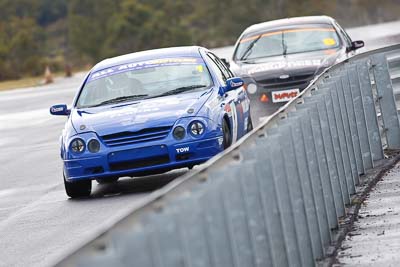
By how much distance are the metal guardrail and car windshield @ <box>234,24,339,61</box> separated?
863 cm

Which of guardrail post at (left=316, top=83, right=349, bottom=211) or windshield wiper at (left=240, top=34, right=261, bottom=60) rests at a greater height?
windshield wiper at (left=240, top=34, right=261, bottom=60)

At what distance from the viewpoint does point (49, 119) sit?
2919 cm

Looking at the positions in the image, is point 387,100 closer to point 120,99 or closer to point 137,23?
point 120,99

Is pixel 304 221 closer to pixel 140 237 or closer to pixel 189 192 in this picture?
pixel 189 192

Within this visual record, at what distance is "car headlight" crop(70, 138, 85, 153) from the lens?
1339 cm

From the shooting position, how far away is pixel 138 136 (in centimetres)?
1324

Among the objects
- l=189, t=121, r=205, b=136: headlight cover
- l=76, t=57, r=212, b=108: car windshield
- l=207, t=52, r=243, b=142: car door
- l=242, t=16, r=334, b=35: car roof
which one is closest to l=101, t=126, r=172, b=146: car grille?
l=189, t=121, r=205, b=136: headlight cover

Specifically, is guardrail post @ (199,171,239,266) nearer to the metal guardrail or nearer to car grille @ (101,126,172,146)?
the metal guardrail

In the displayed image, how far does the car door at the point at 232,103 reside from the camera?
1423 cm

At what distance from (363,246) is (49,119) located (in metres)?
21.0

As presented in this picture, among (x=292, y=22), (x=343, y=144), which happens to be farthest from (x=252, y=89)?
(x=343, y=144)

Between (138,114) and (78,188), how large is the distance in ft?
3.73

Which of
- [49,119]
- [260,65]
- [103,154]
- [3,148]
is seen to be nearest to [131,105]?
[103,154]

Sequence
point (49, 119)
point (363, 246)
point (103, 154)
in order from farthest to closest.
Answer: point (49, 119)
point (103, 154)
point (363, 246)
